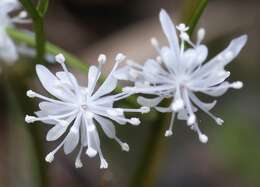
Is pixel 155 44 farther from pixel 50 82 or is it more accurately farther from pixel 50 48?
pixel 50 48

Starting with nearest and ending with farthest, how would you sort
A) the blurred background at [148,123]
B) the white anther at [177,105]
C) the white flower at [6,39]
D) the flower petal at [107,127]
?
the white anther at [177,105] → the flower petal at [107,127] → the white flower at [6,39] → the blurred background at [148,123]

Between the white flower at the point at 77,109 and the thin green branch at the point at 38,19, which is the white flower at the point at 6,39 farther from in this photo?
the white flower at the point at 77,109

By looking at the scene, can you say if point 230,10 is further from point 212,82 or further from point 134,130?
point 212,82

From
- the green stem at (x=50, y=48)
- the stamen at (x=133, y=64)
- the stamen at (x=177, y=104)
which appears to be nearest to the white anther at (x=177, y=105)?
the stamen at (x=177, y=104)

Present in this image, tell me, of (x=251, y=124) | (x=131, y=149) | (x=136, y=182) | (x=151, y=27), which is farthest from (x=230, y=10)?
(x=136, y=182)

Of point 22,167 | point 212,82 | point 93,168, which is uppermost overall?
point 93,168

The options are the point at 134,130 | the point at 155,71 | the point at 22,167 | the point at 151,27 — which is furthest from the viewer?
the point at 151,27

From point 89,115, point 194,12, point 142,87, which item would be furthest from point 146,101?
point 194,12
